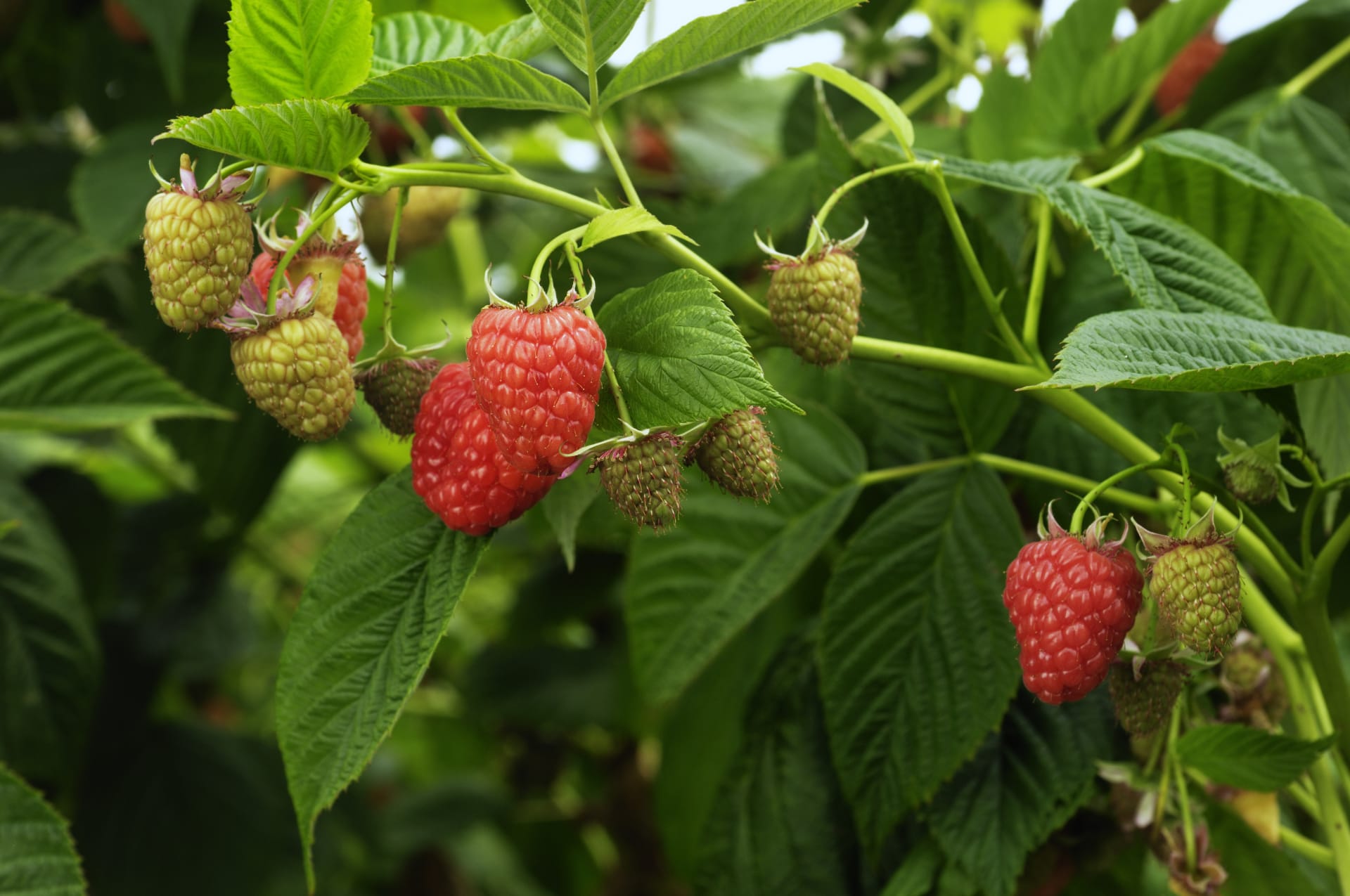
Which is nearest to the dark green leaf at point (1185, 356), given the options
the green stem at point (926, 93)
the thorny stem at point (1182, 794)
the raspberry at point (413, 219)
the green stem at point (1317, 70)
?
the thorny stem at point (1182, 794)

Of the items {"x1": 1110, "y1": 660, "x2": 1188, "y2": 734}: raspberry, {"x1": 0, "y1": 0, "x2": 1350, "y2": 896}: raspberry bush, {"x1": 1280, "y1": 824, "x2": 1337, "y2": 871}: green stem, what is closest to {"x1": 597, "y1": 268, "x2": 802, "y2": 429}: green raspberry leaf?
{"x1": 0, "y1": 0, "x2": 1350, "y2": 896}: raspberry bush

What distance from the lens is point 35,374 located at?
32.9 inches

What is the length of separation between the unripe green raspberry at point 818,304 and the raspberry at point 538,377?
0.28 feet

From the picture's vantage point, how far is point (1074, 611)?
0.46 m

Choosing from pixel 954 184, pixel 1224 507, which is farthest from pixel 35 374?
pixel 1224 507

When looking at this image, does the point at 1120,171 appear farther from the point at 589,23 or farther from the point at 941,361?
the point at 589,23

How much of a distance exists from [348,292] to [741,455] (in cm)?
21

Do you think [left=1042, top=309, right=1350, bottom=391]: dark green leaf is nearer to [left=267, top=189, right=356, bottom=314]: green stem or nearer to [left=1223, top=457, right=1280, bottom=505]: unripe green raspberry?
[left=1223, top=457, right=1280, bottom=505]: unripe green raspberry

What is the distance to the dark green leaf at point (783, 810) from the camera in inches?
29.4

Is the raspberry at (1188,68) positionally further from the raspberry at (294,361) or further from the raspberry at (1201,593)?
the raspberry at (294,361)

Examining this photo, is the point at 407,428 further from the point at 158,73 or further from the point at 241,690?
the point at 241,690

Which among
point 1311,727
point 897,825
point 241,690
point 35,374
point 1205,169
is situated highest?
point 1205,169

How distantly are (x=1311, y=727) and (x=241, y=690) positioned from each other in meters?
1.81

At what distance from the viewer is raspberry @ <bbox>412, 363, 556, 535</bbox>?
0.49 m
